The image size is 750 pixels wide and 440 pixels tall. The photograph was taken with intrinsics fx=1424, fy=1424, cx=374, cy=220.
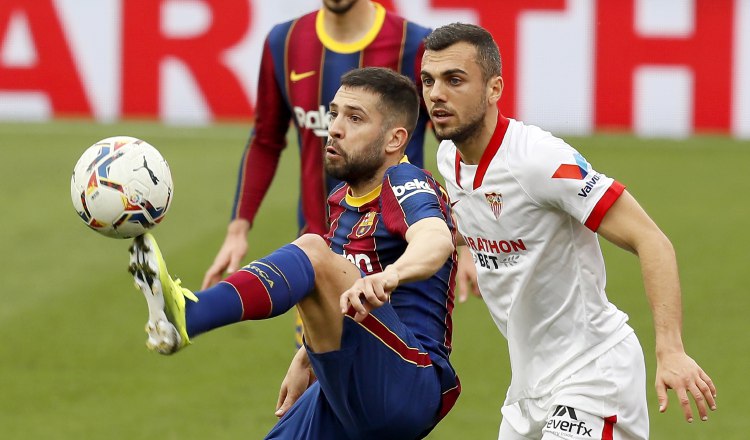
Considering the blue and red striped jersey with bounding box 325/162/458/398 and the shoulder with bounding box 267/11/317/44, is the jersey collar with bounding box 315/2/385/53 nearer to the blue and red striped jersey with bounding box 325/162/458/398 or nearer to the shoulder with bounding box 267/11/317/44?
the shoulder with bounding box 267/11/317/44

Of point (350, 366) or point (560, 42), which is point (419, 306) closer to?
point (350, 366)

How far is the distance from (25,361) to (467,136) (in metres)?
6.12

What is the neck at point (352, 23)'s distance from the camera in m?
6.83

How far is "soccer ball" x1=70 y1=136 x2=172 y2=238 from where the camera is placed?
184 inches

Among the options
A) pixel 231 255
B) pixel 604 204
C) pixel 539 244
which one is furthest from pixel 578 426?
pixel 231 255

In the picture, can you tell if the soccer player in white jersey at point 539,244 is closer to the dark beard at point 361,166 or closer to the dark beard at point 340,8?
the dark beard at point 361,166

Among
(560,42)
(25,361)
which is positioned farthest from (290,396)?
(560,42)

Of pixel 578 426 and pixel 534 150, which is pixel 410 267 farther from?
pixel 578 426

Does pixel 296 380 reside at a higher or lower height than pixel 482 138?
lower

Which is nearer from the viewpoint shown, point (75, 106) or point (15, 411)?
point (15, 411)

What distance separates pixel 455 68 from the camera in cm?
535

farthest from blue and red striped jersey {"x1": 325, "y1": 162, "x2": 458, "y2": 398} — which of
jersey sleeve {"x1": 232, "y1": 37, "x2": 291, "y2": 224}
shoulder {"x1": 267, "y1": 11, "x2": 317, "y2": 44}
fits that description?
shoulder {"x1": 267, "y1": 11, "x2": 317, "y2": 44}

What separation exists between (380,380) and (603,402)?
816 millimetres

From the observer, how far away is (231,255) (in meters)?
6.61
